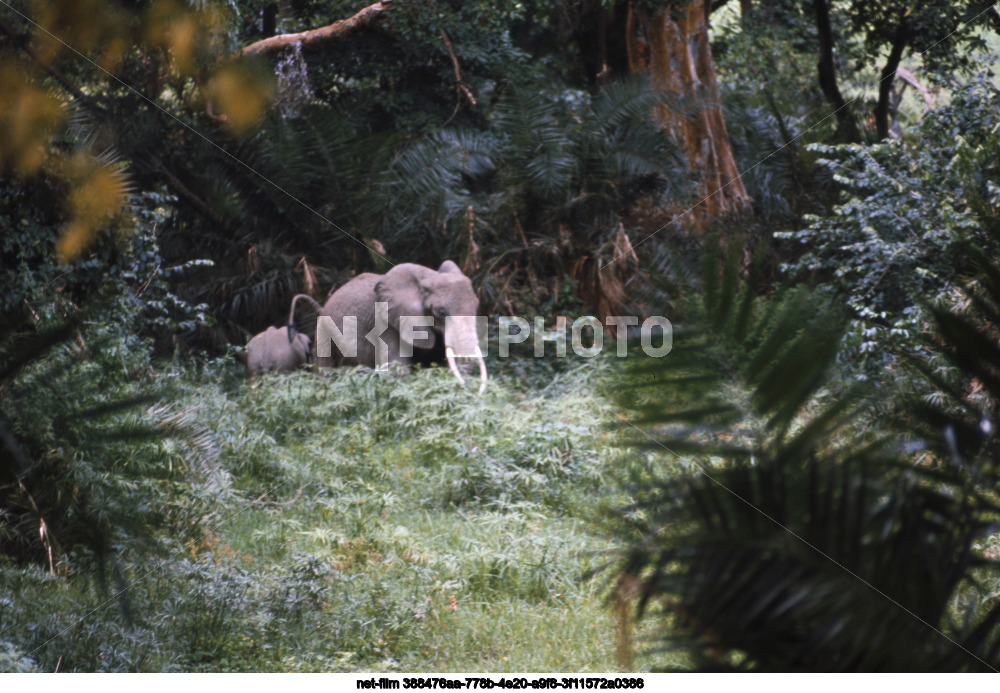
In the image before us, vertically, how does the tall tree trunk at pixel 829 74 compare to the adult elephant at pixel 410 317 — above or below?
above

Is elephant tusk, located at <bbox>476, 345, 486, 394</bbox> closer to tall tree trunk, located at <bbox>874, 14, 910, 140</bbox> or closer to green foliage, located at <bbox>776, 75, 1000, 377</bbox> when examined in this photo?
green foliage, located at <bbox>776, 75, 1000, 377</bbox>

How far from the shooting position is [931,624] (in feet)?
3.08

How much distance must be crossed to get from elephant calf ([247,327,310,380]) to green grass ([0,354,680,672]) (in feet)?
2.34

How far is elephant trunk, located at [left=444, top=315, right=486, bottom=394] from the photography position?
5918 mm

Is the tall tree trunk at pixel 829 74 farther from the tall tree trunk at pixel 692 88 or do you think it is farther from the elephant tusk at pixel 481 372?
the elephant tusk at pixel 481 372

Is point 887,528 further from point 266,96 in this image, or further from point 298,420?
point 266,96

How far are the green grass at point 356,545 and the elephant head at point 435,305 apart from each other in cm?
54

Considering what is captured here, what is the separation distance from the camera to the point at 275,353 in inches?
245

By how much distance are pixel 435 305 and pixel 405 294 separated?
236mm

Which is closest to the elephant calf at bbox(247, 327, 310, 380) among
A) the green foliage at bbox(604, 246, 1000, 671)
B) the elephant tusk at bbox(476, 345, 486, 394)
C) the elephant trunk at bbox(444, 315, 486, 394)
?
the elephant trunk at bbox(444, 315, 486, 394)

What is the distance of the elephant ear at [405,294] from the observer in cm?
611

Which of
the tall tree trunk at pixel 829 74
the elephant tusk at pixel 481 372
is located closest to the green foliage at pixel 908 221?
the elephant tusk at pixel 481 372

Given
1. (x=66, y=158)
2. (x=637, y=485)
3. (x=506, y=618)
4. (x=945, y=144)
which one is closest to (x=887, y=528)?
(x=637, y=485)
